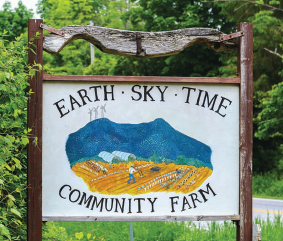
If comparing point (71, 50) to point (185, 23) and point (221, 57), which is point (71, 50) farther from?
point (221, 57)

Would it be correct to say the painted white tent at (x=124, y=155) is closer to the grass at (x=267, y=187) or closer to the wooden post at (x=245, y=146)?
the wooden post at (x=245, y=146)

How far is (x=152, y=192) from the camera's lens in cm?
449

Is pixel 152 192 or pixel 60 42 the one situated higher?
pixel 60 42

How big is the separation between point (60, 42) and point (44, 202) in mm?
1321

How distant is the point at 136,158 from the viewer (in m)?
4.48

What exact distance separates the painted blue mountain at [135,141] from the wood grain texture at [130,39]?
2.07ft

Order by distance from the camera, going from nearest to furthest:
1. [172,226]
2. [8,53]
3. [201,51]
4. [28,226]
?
1. [8,53]
2. [28,226]
3. [172,226]
4. [201,51]

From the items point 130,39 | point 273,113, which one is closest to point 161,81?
point 130,39

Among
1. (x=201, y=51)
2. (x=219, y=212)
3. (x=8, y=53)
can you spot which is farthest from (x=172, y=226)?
(x=201, y=51)

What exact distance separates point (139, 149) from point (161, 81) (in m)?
0.60

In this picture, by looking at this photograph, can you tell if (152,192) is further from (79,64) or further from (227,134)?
(79,64)

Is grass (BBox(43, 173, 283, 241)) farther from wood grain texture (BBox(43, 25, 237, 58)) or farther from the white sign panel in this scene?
wood grain texture (BBox(43, 25, 237, 58))

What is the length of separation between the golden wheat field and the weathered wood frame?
25 cm

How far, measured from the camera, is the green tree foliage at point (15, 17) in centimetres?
3077
